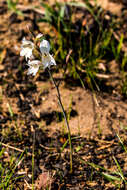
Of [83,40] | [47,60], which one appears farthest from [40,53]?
[83,40]

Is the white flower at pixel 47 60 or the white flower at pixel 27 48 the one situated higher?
the white flower at pixel 27 48

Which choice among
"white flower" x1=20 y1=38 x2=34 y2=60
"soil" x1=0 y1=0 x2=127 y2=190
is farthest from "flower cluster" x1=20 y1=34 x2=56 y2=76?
"soil" x1=0 y1=0 x2=127 y2=190

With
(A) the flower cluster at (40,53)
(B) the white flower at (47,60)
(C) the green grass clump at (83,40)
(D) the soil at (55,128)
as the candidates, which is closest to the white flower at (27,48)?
(A) the flower cluster at (40,53)

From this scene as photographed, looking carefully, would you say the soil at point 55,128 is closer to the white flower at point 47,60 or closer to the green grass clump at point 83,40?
the green grass clump at point 83,40

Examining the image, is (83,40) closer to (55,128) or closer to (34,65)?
(55,128)

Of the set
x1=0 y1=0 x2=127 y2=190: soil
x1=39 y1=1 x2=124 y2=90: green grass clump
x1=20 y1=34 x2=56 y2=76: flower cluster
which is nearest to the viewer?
x1=20 y1=34 x2=56 y2=76: flower cluster

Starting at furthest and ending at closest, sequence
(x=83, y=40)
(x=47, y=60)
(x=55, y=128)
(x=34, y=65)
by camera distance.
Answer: (x=83, y=40)
(x=55, y=128)
(x=34, y=65)
(x=47, y=60)

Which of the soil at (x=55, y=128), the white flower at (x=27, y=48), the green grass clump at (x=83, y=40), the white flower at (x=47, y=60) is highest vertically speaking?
the white flower at (x=27, y=48)

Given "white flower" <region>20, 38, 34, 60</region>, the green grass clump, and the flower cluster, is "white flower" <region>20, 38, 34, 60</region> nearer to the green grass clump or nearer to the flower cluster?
the flower cluster

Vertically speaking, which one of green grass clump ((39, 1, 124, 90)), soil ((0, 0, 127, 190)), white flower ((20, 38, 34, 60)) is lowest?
soil ((0, 0, 127, 190))
